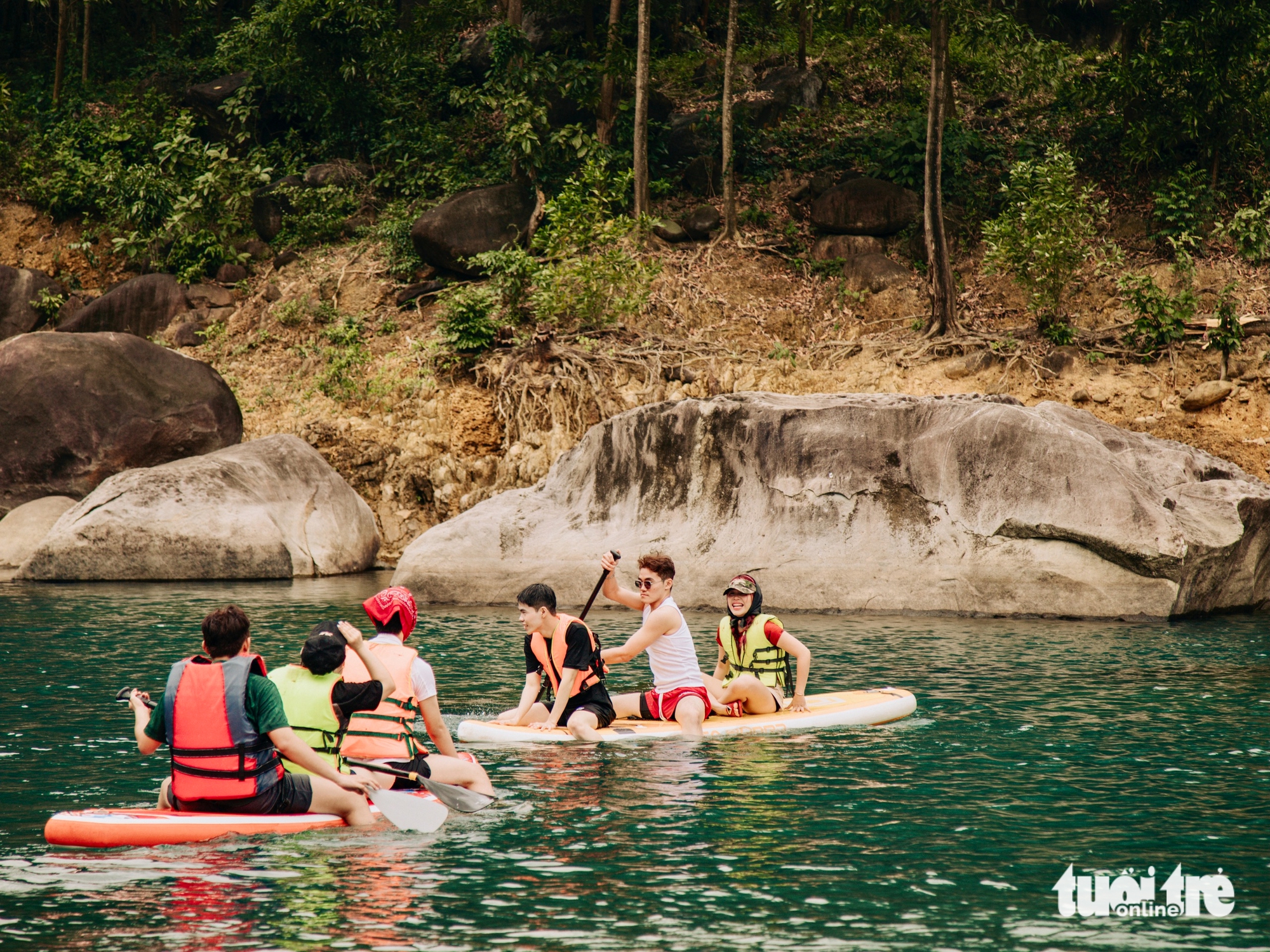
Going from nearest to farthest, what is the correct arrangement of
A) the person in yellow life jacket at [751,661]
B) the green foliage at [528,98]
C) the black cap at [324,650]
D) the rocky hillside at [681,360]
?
the black cap at [324,650] → the person in yellow life jacket at [751,661] → the rocky hillside at [681,360] → the green foliage at [528,98]

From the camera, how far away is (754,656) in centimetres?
875

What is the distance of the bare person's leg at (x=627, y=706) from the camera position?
8.49 m

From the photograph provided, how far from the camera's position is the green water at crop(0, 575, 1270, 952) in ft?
15.0

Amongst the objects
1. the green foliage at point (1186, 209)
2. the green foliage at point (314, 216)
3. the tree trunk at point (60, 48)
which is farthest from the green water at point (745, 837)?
the tree trunk at point (60, 48)

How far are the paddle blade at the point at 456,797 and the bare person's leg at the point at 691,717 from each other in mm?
2123

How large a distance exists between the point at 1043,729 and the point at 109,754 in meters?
5.91

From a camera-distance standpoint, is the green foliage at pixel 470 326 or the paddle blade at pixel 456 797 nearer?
the paddle blade at pixel 456 797

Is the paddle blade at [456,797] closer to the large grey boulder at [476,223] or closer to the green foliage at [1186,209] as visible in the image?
the large grey boulder at [476,223]

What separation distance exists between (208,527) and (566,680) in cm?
1131

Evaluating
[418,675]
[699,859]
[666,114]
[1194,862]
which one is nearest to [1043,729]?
[1194,862]

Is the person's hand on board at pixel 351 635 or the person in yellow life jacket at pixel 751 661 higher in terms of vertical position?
the person's hand on board at pixel 351 635

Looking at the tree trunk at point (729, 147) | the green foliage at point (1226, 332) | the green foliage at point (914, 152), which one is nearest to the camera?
the green foliage at point (1226, 332)

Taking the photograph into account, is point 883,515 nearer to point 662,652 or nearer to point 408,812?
point 662,652

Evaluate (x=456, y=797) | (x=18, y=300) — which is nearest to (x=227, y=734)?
(x=456, y=797)
